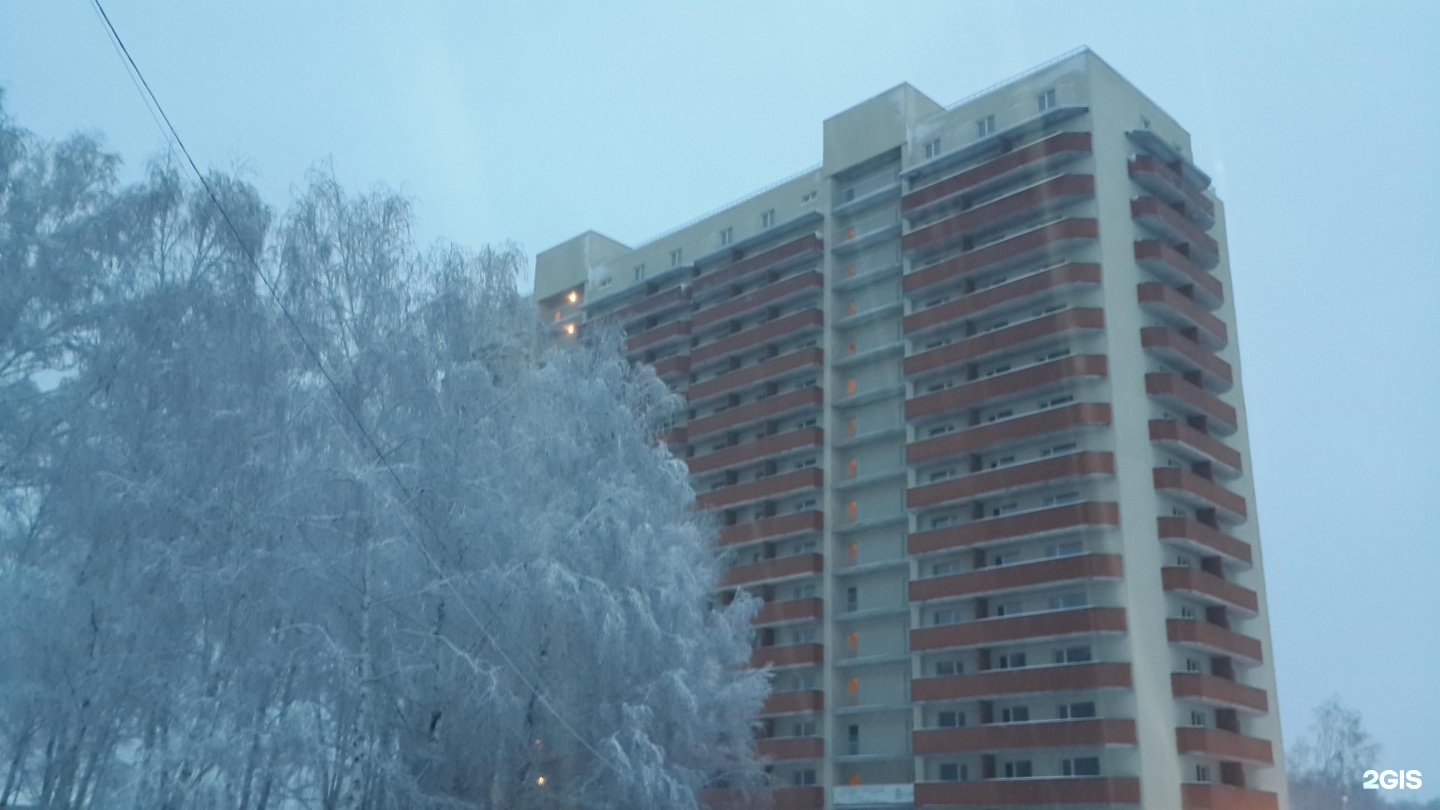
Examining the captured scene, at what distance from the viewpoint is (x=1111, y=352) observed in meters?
49.9

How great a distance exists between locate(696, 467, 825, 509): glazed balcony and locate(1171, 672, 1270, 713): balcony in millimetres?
19623

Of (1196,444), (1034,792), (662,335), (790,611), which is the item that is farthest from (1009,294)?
(662,335)

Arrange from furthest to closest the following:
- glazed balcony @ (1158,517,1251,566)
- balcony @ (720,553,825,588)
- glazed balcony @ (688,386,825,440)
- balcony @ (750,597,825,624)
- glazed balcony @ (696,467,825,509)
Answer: glazed balcony @ (688,386,825,440) < glazed balcony @ (696,467,825,509) < balcony @ (720,553,825,588) < balcony @ (750,597,825,624) < glazed balcony @ (1158,517,1251,566)

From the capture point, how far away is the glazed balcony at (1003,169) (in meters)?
53.1

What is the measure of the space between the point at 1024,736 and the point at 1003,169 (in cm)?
2533

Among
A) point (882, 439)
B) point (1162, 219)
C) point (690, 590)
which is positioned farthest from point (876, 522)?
point (690, 590)

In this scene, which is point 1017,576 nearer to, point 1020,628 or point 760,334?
point 1020,628

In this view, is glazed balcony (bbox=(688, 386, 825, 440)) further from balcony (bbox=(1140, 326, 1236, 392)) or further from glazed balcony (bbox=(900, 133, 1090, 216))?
balcony (bbox=(1140, 326, 1236, 392))

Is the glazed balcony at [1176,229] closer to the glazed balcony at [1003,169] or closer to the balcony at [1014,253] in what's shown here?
the glazed balcony at [1003,169]

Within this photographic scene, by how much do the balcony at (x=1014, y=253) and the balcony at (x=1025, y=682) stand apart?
59.1ft

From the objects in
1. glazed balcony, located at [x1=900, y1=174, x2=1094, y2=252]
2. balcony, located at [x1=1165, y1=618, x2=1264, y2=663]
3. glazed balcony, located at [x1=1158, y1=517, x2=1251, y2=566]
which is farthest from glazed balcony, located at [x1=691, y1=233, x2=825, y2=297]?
balcony, located at [x1=1165, y1=618, x2=1264, y2=663]

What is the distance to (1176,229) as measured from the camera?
181 ft

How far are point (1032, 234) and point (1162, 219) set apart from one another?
253 inches

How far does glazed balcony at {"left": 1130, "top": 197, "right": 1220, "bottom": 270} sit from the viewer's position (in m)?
53.8
